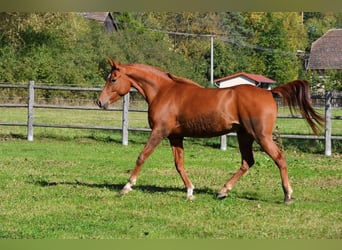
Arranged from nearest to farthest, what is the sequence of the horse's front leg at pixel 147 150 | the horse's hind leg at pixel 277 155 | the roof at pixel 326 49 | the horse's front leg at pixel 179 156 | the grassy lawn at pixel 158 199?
1. the grassy lawn at pixel 158 199
2. the horse's hind leg at pixel 277 155
3. the horse's front leg at pixel 147 150
4. the horse's front leg at pixel 179 156
5. the roof at pixel 326 49

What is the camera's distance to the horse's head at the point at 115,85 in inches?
332

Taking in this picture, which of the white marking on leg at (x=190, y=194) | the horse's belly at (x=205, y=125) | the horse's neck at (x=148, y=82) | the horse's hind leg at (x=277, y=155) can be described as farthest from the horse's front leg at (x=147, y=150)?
the horse's hind leg at (x=277, y=155)

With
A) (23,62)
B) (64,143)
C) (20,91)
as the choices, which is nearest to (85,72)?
(23,62)

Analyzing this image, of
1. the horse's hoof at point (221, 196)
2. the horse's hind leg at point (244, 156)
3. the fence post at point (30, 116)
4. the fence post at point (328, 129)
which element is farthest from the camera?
the fence post at point (30, 116)

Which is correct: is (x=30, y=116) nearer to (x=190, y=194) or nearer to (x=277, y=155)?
(x=190, y=194)

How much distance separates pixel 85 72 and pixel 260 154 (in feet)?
80.4

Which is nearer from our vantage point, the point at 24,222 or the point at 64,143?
the point at 24,222

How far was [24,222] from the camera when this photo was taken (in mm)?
6449

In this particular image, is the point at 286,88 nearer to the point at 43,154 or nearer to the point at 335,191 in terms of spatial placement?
the point at 335,191

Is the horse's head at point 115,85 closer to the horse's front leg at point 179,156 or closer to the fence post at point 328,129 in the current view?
the horse's front leg at point 179,156

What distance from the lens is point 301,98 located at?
26.0ft

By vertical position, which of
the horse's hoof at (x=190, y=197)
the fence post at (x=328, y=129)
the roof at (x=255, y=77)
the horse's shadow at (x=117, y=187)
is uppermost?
the roof at (x=255, y=77)

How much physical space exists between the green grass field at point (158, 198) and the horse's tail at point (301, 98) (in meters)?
1.07

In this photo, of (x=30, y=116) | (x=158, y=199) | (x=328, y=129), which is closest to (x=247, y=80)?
(x=30, y=116)
